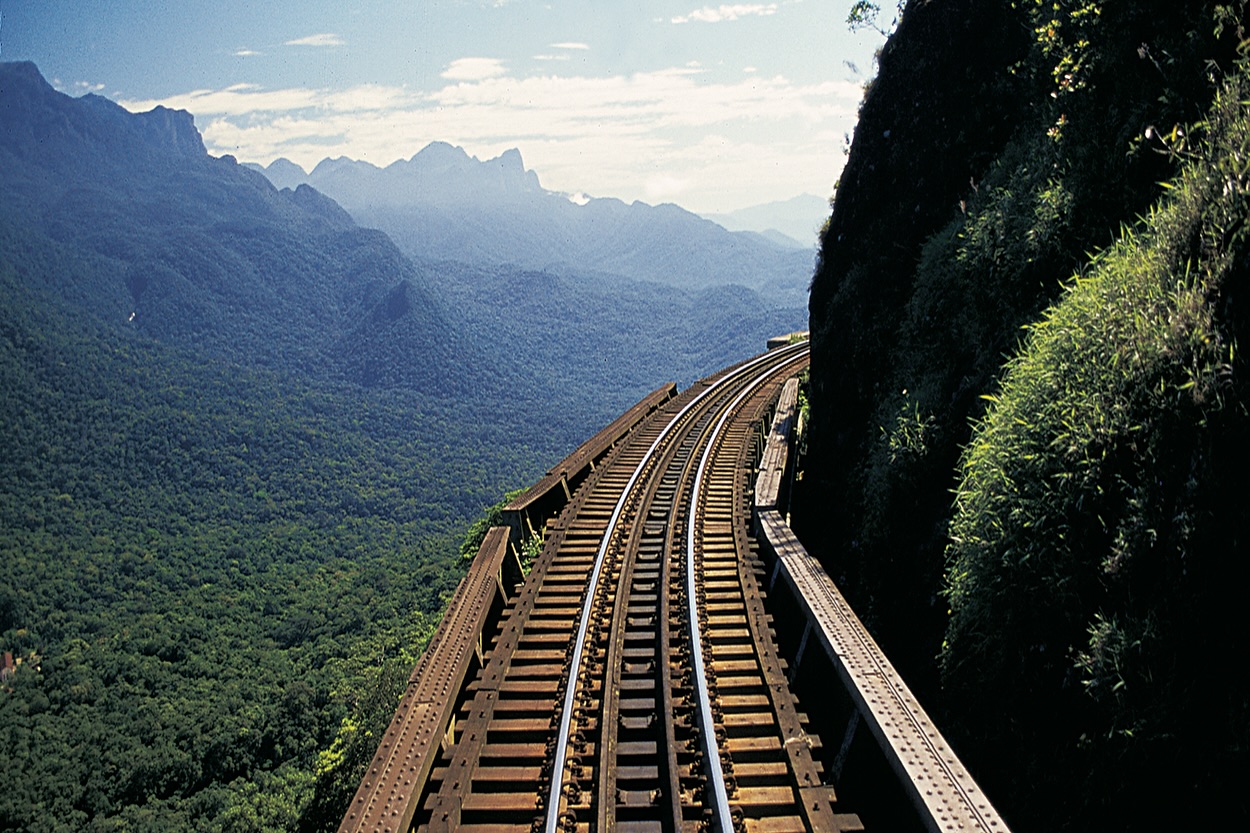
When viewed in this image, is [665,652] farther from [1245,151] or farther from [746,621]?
[1245,151]

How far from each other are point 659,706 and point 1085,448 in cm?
429

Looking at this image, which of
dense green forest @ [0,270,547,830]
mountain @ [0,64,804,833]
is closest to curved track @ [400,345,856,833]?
mountain @ [0,64,804,833]

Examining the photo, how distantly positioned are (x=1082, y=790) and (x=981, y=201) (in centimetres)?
908

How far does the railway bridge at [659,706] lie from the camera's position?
5695 millimetres

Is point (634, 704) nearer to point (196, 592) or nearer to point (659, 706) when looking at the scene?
point (659, 706)

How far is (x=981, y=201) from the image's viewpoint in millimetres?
11742

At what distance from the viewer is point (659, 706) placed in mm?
7281

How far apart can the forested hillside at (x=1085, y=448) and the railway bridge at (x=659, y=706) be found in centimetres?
93

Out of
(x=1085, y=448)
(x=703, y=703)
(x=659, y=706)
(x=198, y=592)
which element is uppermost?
(x=1085, y=448)

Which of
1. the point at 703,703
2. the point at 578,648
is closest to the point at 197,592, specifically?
the point at 578,648

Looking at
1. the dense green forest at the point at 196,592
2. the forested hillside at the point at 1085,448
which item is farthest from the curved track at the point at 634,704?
the dense green forest at the point at 196,592

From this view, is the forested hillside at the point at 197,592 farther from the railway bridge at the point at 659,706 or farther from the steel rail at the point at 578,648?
the railway bridge at the point at 659,706

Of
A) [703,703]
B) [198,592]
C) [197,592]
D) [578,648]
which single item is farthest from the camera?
[198,592]

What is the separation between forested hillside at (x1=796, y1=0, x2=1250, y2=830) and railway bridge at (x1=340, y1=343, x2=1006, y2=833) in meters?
0.93
